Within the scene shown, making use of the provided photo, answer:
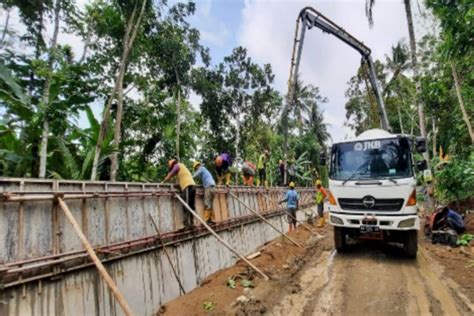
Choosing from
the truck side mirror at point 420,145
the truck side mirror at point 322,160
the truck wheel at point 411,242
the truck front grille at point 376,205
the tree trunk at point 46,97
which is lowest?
the truck wheel at point 411,242

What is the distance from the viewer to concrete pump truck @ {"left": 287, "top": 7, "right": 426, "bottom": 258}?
7484 mm

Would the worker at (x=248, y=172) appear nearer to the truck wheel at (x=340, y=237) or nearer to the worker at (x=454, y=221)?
the truck wheel at (x=340, y=237)

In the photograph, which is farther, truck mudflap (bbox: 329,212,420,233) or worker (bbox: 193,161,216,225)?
worker (bbox: 193,161,216,225)

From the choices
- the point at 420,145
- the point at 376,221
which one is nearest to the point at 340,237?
the point at 376,221

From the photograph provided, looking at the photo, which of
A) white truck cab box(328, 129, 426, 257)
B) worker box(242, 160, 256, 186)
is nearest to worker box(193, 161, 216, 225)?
white truck cab box(328, 129, 426, 257)

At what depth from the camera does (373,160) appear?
8.10 meters

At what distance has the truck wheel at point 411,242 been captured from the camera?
7683 mm

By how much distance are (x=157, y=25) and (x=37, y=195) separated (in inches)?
521

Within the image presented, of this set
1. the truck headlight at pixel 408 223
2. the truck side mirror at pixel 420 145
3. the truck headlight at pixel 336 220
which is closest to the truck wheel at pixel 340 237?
the truck headlight at pixel 336 220

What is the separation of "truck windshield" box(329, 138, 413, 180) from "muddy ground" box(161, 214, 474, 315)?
213cm

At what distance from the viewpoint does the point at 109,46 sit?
13898 mm

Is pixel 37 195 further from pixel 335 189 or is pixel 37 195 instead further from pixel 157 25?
pixel 157 25

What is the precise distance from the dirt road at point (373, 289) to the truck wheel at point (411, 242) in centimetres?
24

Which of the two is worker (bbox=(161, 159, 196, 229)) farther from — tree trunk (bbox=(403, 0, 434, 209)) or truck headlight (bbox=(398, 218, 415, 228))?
tree trunk (bbox=(403, 0, 434, 209))
